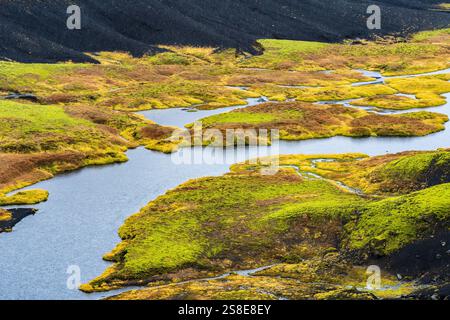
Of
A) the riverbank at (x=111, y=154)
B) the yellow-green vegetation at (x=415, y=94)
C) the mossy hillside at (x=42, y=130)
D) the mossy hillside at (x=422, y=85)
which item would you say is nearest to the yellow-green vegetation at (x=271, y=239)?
the riverbank at (x=111, y=154)

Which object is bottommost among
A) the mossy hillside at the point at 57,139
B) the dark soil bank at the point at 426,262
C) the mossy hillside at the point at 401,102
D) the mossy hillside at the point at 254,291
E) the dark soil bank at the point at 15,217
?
the mossy hillside at the point at 254,291

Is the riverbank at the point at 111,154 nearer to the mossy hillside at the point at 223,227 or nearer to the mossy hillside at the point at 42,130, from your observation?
the mossy hillside at the point at 42,130

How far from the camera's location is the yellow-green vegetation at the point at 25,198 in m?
81.6

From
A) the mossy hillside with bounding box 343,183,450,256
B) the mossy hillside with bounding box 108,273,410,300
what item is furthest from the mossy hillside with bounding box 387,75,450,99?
the mossy hillside with bounding box 108,273,410,300

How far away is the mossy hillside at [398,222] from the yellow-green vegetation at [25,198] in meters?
34.5

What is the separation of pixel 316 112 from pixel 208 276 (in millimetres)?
73703

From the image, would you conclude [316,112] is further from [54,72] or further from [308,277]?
[308,277]

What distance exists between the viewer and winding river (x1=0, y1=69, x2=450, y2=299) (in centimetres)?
6182

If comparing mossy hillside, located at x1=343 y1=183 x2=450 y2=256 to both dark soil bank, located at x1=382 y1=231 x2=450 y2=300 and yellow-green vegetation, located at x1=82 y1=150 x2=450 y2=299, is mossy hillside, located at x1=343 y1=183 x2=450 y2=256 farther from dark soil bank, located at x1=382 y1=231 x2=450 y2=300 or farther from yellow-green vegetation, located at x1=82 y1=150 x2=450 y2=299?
dark soil bank, located at x1=382 y1=231 x2=450 y2=300

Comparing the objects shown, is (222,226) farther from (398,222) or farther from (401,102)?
(401,102)

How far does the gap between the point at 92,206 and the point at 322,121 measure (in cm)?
5502

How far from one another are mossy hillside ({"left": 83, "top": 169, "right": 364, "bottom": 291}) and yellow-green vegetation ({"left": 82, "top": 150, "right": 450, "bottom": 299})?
9cm
